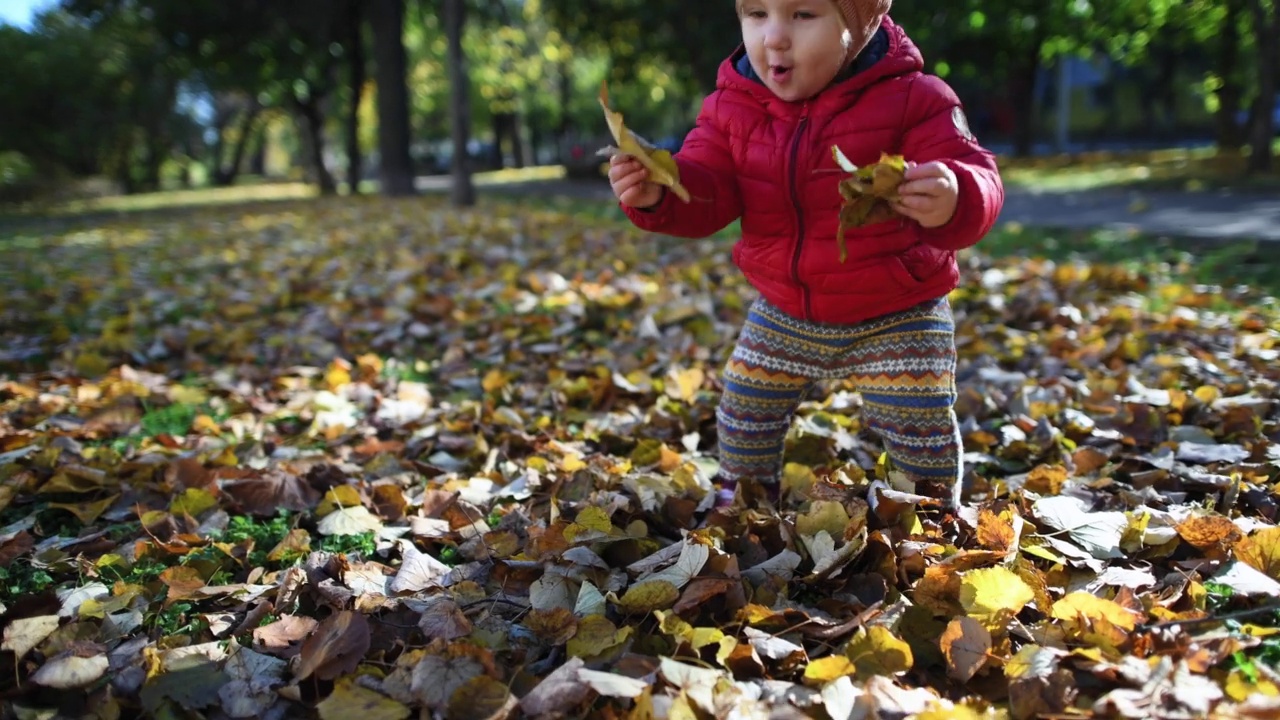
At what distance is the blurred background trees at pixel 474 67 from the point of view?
14.2 m

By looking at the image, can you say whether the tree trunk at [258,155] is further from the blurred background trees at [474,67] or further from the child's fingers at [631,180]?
the child's fingers at [631,180]

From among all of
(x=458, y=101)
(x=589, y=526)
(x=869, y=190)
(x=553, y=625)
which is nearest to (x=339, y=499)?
(x=589, y=526)

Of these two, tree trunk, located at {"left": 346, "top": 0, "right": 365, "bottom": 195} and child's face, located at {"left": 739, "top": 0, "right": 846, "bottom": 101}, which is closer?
child's face, located at {"left": 739, "top": 0, "right": 846, "bottom": 101}

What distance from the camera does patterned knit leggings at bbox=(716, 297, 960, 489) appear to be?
2.01 m

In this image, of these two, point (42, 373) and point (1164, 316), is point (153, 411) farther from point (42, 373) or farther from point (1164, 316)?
point (1164, 316)

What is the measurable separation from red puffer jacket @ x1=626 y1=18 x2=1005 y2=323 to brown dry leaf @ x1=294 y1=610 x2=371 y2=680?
99 centimetres

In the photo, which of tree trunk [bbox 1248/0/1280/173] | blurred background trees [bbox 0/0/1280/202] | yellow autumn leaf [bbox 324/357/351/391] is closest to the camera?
yellow autumn leaf [bbox 324/357/351/391]

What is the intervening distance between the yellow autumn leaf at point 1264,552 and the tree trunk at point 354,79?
16888 mm

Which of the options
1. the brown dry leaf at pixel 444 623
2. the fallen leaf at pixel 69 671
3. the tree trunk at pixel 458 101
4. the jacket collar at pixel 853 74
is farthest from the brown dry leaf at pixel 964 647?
the tree trunk at pixel 458 101

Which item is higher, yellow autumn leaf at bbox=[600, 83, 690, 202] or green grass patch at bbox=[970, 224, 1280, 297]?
yellow autumn leaf at bbox=[600, 83, 690, 202]

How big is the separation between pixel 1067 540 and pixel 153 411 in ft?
9.57

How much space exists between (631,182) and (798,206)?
0.39m

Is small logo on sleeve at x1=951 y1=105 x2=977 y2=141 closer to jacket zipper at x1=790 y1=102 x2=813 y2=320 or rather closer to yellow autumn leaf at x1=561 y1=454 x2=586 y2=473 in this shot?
jacket zipper at x1=790 y1=102 x2=813 y2=320

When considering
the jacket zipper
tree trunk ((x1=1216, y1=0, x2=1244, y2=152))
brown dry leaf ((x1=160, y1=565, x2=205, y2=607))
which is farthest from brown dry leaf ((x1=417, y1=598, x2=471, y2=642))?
tree trunk ((x1=1216, y1=0, x2=1244, y2=152))
